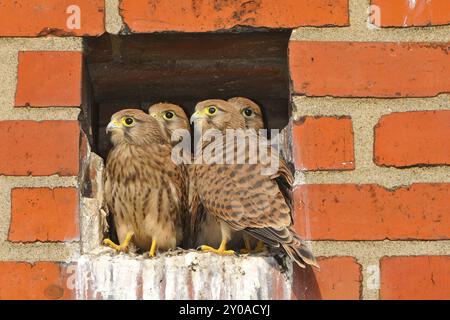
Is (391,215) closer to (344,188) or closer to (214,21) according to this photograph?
(344,188)

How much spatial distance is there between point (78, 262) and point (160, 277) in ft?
0.69

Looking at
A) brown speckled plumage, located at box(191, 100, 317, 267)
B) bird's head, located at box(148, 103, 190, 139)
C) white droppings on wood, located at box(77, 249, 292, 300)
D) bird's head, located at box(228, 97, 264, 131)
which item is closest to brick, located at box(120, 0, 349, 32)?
brown speckled plumage, located at box(191, 100, 317, 267)

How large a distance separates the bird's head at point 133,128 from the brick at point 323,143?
2.93 ft

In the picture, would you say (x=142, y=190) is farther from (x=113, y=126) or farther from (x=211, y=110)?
(x=211, y=110)

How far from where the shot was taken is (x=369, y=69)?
2.64 m

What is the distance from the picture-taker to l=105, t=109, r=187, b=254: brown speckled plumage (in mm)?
3285

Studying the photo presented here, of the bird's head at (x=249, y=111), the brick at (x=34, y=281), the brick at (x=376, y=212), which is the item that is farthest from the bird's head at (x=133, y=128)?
the brick at (x=376, y=212)

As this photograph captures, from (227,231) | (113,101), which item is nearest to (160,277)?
(227,231)

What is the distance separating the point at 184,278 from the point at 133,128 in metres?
0.99

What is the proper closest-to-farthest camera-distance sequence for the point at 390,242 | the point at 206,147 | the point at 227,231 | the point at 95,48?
the point at 390,242 → the point at 95,48 → the point at 227,231 → the point at 206,147

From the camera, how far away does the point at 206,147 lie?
3.33m

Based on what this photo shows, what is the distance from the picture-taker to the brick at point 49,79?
2645mm

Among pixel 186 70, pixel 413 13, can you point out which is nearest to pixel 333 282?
pixel 413 13

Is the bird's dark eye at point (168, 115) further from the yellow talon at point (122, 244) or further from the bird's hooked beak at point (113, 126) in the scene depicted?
the yellow talon at point (122, 244)
